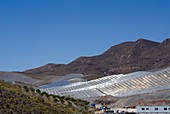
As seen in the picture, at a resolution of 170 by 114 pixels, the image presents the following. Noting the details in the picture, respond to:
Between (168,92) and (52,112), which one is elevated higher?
(168,92)

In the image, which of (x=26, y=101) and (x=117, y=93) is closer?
(x=26, y=101)

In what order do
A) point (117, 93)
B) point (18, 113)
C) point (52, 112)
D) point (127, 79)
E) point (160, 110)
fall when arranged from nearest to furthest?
point (18, 113)
point (52, 112)
point (160, 110)
point (117, 93)
point (127, 79)

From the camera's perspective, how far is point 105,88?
8475 centimetres

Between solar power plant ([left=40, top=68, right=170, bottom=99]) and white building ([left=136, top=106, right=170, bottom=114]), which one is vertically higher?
solar power plant ([left=40, top=68, right=170, bottom=99])

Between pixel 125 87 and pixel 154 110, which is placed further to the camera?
pixel 125 87

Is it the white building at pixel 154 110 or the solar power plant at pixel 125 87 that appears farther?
the solar power plant at pixel 125 87

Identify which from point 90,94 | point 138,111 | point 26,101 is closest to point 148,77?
point 90,94

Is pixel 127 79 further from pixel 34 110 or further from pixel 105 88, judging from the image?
pixel 34 110

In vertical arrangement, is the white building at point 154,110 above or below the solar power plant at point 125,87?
below

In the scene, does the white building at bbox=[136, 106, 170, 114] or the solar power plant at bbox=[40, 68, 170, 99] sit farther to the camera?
the solar power plant at bbox=[40, 68, 170, 99]

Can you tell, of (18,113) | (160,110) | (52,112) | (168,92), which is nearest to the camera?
(18,113)

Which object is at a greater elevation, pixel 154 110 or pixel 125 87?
pixel 125 87

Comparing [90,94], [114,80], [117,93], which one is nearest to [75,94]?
[90,94]

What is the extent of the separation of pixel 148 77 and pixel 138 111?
32.5 metres
